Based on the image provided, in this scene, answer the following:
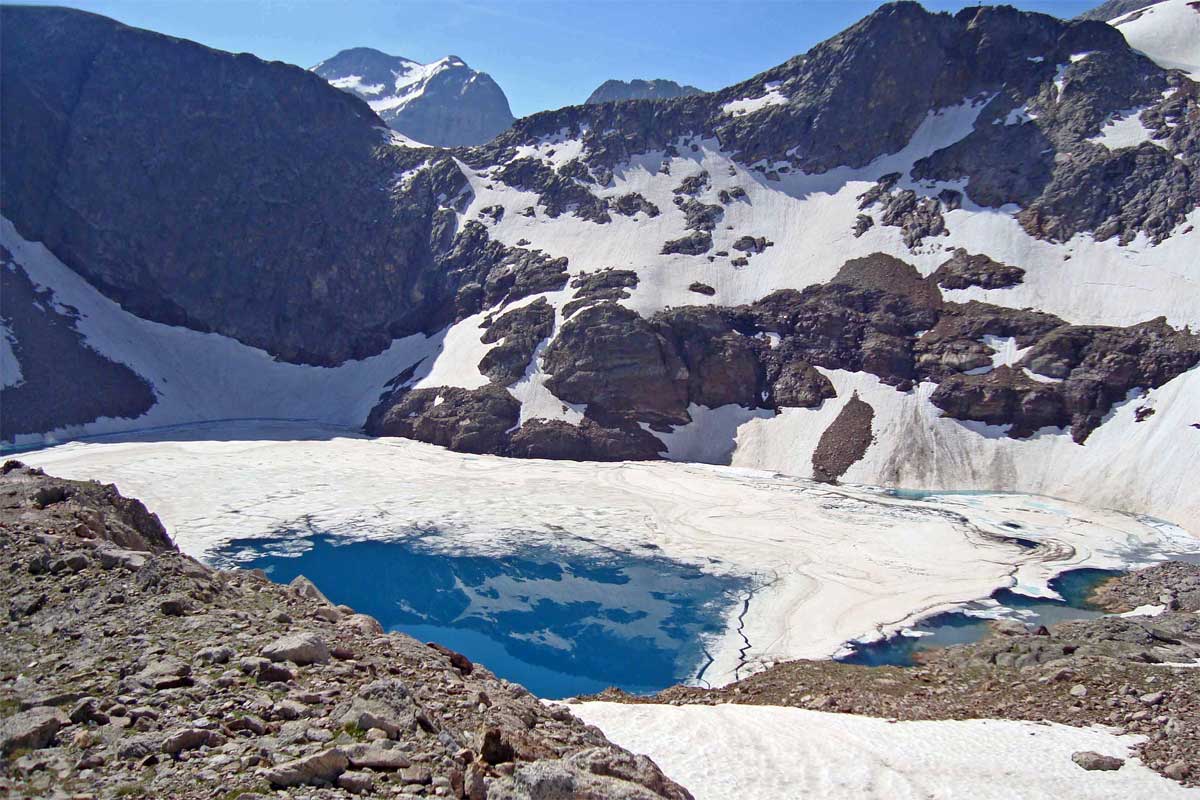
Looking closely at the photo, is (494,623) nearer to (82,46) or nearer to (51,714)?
(51,714)

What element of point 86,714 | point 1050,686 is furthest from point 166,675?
point 1050,686

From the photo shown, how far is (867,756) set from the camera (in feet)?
45.3

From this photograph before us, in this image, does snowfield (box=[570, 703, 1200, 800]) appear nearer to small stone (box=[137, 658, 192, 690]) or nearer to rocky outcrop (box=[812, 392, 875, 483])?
small stone (box=[137, 658, 192, 690])

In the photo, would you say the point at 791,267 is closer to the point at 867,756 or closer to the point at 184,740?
the point at 867,756

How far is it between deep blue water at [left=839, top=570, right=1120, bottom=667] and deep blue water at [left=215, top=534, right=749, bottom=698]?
678 centimetres

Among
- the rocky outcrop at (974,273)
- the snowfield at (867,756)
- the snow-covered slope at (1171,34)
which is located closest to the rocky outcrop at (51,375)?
the snowfield at (867,756)

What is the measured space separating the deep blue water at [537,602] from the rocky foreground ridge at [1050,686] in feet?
22.1

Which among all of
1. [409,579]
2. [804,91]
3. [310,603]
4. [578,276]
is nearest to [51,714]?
[310,603]

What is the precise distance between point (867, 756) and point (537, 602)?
25.3 metres

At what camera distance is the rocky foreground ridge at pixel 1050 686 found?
15.5 meters

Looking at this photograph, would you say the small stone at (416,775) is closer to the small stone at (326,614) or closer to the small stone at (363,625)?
the small stone at (363,625)

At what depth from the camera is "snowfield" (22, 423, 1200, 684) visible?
35625mm

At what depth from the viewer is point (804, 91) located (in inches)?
3888

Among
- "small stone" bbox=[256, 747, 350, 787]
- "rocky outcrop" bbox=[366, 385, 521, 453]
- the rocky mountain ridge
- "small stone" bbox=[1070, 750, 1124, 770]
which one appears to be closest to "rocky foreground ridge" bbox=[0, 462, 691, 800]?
"small stone" bbox=[256, 747, 350, 787]
